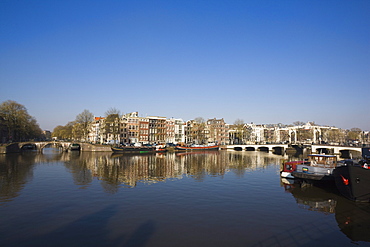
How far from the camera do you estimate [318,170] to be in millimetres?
33750

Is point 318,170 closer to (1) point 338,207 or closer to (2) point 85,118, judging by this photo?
(1) point 338,207

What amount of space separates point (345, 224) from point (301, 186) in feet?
47.3

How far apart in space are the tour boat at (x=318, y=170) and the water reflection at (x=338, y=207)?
1.44m

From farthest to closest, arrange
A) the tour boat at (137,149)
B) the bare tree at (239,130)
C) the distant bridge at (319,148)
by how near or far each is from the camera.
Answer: the bare tree at (239,130)
the tour boat at (137,149)
the distant bridge at (319,148)

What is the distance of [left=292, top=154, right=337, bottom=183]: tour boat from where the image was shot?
106 ft

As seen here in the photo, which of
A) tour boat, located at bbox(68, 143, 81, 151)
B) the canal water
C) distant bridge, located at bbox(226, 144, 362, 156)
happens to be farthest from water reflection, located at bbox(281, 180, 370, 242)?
tour boat, located at bbox(68, 143, 81, 151)

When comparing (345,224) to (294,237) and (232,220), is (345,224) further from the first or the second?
(232,220)

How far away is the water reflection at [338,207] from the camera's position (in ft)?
60.3

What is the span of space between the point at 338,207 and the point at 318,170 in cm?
1003

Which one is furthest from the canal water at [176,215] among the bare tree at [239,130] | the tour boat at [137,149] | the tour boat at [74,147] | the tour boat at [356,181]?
the bare tree at [239,130]

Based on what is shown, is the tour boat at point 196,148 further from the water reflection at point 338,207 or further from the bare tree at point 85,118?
the water reflection at point 338,207

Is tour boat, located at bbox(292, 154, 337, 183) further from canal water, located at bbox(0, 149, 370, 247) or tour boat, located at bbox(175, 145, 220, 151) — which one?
tour boat, located at bbox(175, 145, 220, 151)

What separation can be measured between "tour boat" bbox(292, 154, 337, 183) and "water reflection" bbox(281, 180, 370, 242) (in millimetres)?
1443

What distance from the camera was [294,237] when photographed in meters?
16.6
